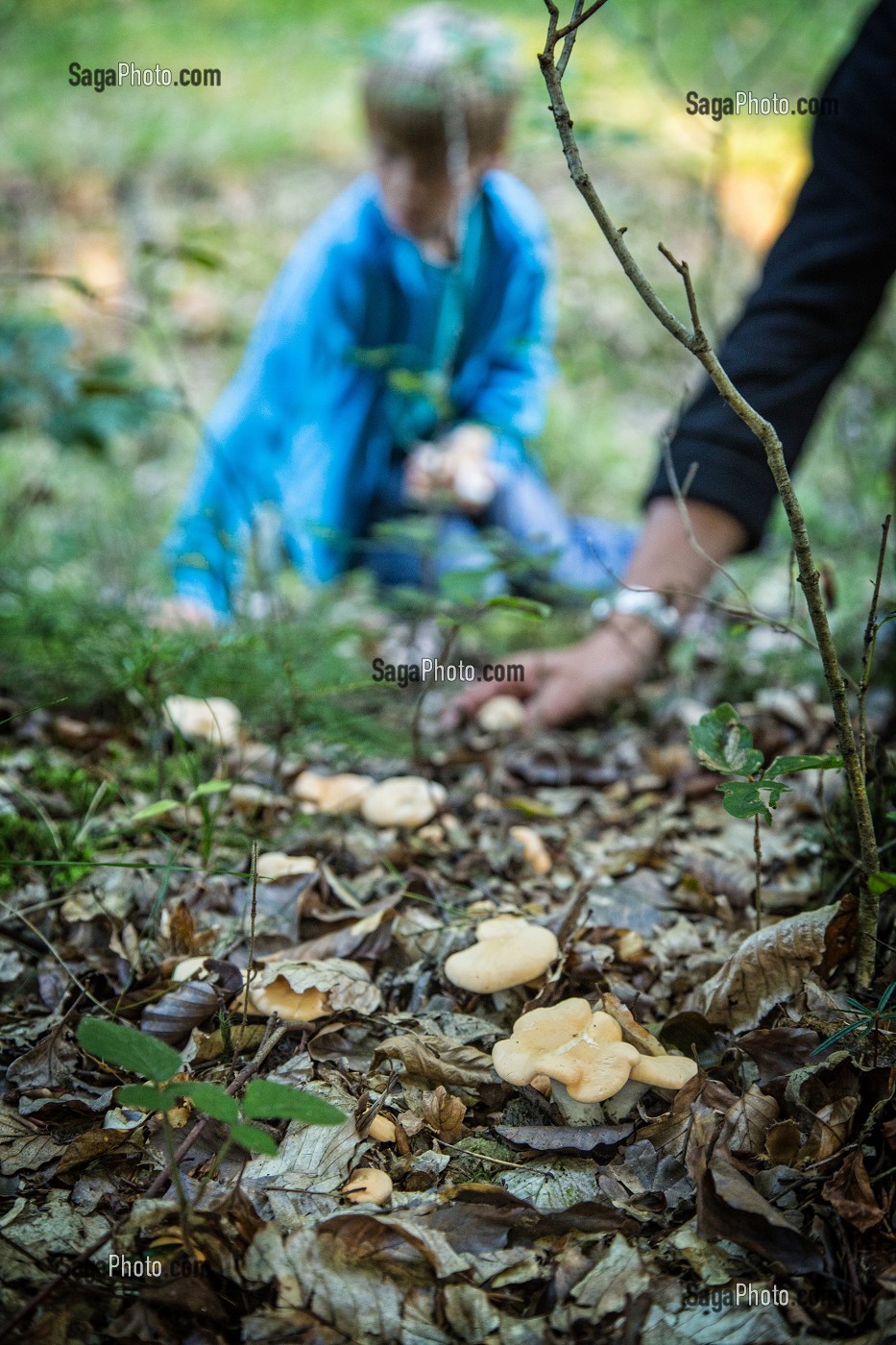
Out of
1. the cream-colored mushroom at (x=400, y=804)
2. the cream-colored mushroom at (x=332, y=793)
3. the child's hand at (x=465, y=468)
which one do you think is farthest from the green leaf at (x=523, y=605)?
the child's hand at (x=465, y=468)

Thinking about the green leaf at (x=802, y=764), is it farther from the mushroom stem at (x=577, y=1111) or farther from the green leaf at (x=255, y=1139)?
the green leaf at (x=255, y=1139)

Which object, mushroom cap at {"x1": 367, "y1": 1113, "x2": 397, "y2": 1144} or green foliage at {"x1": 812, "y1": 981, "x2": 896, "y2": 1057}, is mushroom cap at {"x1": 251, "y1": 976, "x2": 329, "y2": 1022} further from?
green foliage at {"x1": 812, "y1": 981, "x2": 896, "y2": 1057}

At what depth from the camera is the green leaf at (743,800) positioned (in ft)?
4.72

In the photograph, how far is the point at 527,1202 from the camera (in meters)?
1.37

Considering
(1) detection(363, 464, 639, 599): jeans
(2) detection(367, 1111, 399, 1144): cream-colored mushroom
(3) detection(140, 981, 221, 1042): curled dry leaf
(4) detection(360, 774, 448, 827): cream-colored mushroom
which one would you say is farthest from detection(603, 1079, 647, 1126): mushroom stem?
(1) detection(363, 464, 639, 599): jeans

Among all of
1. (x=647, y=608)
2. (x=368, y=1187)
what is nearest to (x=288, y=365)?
(x=647, y=608)

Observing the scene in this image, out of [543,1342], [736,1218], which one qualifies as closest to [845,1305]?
[736,1218]

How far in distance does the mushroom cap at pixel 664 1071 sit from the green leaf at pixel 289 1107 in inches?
20.7

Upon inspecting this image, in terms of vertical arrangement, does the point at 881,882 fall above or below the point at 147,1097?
above

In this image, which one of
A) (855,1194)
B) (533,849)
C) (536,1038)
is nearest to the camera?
(855,1194)

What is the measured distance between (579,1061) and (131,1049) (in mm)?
670

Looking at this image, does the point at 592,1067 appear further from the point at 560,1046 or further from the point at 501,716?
the point at 501,716

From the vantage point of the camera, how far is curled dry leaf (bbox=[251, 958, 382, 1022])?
1672mm

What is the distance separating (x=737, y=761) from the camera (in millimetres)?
1576
